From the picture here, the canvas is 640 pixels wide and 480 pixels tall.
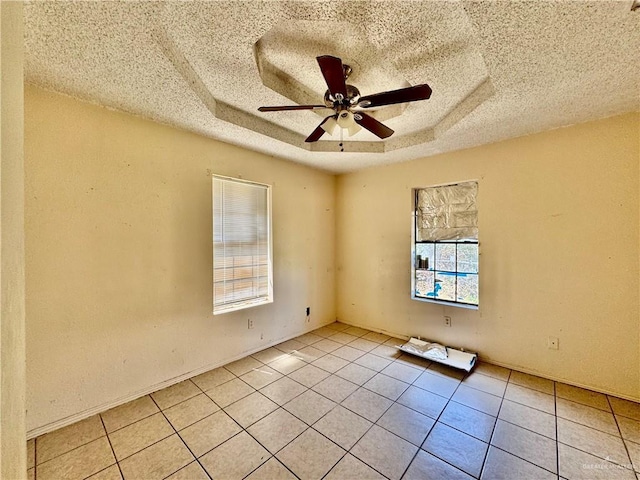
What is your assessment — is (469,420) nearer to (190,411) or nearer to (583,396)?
(583,396)

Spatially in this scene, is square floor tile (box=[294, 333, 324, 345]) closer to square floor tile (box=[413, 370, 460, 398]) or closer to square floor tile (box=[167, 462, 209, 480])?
square floor tile (box=[413, 370, 460, 398])

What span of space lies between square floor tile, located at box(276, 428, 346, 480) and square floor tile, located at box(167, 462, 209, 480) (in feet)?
1.46

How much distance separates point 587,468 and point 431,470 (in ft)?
3.12

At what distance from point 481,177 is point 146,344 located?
3834 millimetres

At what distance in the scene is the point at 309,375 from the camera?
8.49 feet

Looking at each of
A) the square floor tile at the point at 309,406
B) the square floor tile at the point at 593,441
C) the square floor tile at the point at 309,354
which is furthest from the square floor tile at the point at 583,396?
the square floor tile at the point at 309,354

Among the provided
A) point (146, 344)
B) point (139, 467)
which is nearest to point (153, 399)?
point (146, 344)

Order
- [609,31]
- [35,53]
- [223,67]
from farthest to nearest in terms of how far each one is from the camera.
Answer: [223,67] < [35,53] < [609,31]

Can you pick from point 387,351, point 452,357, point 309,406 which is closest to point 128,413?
point 309,406

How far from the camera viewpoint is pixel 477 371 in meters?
2.66

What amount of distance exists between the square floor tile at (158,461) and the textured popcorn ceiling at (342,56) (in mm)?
2489

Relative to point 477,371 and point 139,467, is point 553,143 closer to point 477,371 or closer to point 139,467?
point 477,371

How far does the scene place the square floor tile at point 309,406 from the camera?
6.51ft

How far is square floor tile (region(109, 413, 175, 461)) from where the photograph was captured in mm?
1680
